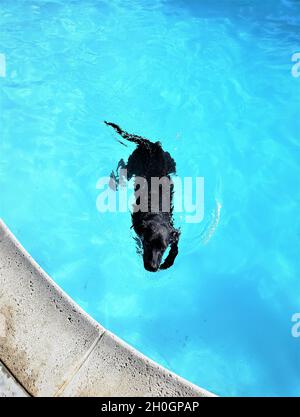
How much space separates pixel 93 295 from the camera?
460cm

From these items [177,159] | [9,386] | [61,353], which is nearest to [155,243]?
[61,353]

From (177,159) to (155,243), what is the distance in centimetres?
237

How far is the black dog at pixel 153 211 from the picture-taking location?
383cm

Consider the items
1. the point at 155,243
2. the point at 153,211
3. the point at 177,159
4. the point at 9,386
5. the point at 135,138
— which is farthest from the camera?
the point at 177,159

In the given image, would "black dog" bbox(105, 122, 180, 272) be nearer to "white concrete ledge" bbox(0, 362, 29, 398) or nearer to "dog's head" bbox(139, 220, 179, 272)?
"dog's head" bbox(139, 220, 179, 272)

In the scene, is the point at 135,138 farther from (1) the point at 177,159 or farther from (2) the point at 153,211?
(2) the point at 153,211

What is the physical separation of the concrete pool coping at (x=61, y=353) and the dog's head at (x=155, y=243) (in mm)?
853

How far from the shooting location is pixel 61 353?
9.95ft

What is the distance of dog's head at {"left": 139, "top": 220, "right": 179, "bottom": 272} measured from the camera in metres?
3.76

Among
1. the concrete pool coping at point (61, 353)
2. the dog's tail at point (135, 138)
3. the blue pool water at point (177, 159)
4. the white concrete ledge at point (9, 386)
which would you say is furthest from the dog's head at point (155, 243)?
the white concrete ledge at point (9, 386)

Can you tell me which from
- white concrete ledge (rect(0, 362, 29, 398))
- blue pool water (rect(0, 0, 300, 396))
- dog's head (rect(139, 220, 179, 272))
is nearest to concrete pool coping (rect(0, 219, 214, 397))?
white concrete ledge (rect(0, 362, 29, 398))

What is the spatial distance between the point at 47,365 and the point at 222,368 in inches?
79.4

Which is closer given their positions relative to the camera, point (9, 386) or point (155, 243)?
point (9, 386)
